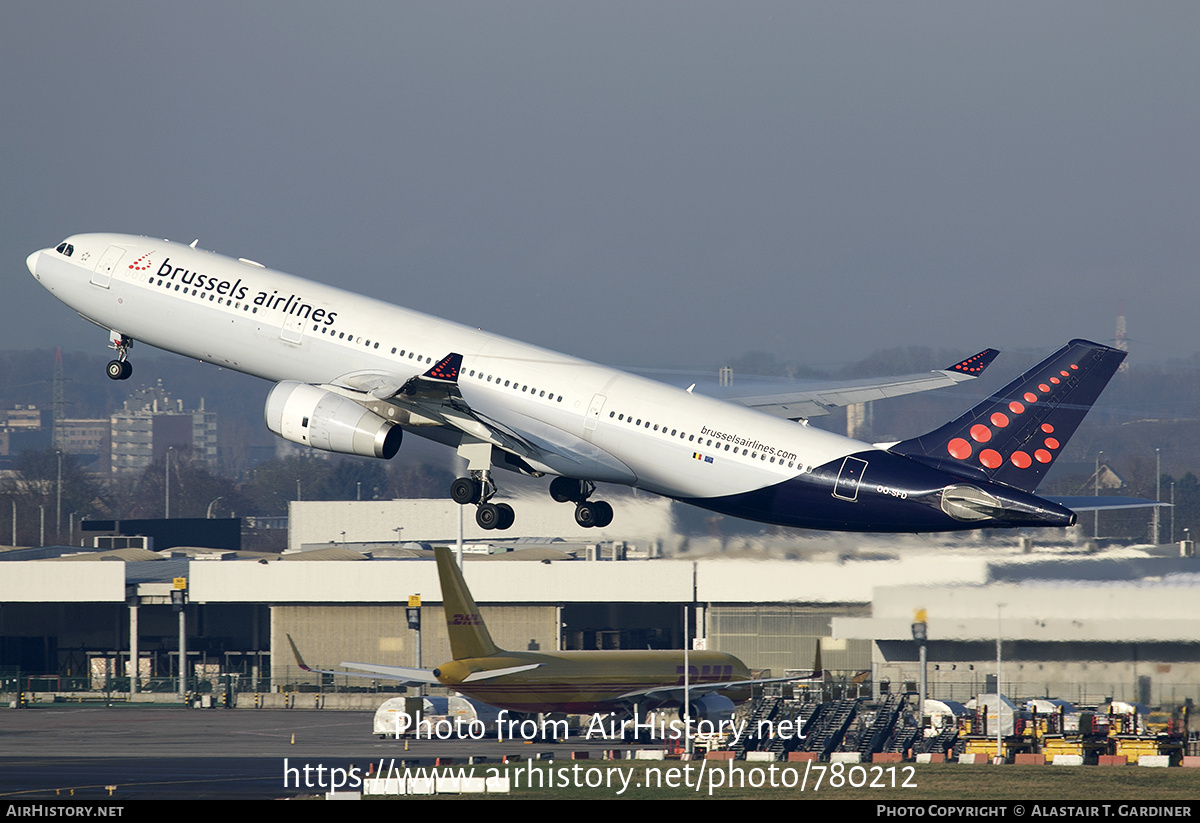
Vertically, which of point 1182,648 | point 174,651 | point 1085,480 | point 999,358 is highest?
point 999,358

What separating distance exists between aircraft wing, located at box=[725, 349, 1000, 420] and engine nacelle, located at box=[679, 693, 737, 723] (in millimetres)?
10787

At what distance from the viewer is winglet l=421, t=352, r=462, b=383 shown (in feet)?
132

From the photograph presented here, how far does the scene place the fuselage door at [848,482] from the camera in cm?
3884

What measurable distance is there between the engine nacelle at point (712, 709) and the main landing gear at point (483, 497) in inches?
444

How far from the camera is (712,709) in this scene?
51656 millimetres

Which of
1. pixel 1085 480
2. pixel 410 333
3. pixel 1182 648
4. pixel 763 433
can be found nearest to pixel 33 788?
pixel 410 333

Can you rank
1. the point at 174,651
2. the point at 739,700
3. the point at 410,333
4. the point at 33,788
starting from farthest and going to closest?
1. the point at 174,651
2. the point at 739,700
3. the point at 410,333
4. the point at 33,788

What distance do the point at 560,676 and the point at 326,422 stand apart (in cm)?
1370

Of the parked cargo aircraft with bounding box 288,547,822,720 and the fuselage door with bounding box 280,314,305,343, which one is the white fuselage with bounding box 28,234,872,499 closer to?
the fuselage door with bounding box 280,314,305,343

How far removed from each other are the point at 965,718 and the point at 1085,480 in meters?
12.0

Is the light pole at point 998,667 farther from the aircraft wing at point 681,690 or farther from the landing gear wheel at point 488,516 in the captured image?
the landing gear wheel at point 488,516

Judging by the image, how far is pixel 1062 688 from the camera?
4428cm

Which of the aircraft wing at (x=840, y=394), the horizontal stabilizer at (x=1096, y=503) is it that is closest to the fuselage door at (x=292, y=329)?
the aircraft wing at (x=840, y=394)

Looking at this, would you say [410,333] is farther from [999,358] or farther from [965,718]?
[965,718]
